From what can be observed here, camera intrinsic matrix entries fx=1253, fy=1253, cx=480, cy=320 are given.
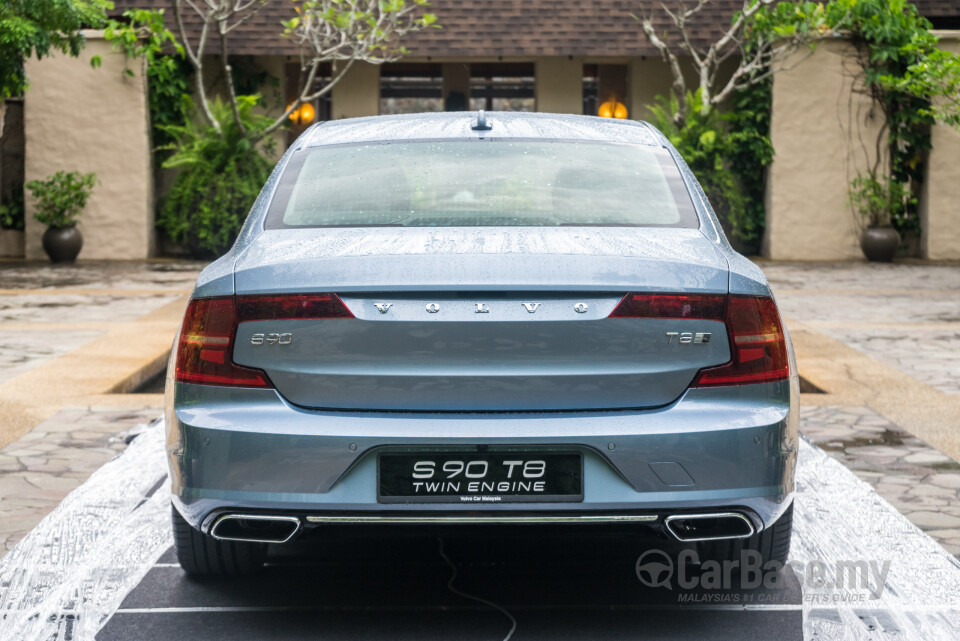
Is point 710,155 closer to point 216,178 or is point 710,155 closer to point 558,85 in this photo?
point 558,85

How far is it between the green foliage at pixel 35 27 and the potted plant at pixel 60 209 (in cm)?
250

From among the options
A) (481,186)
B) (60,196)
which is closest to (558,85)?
(60,196)

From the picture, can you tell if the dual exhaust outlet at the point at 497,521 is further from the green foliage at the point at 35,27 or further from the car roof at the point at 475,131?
the green foliage at the point at 35,27

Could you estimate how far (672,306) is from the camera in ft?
11.2

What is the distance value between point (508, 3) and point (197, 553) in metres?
17.4

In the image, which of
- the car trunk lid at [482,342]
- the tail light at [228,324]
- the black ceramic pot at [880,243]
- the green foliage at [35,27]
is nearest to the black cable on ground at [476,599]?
the car trunk lid at [482,342]

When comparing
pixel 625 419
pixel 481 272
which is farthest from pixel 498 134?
pixel 625 419

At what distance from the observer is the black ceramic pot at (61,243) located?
1809 cm

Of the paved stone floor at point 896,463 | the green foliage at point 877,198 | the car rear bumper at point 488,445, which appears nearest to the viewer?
the car rear bumper at point 488,445

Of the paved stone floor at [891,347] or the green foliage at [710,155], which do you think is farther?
the green foliage at [710,155]

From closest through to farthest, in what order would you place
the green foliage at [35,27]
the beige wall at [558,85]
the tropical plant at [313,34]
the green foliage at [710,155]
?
the green foliage at [35,27], the tropical plant at [313,34], the green foliage at [710,155], the beige wall at [558,85]

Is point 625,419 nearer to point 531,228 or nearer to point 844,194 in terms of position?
point 531,228

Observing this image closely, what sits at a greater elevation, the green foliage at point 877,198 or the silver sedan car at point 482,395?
the silver sedan car at point 482,395

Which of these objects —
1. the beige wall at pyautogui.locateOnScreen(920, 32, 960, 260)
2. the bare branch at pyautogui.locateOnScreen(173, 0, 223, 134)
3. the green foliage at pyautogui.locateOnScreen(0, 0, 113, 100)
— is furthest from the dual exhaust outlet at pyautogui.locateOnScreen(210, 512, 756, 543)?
the beige wall at pyautogui.locateOnScreen(920, 32, 960, 260)
